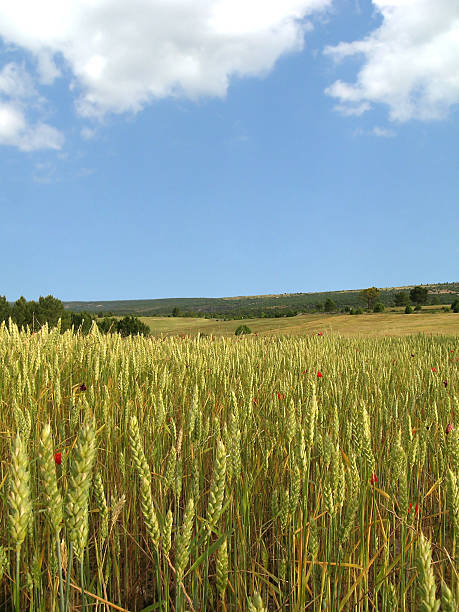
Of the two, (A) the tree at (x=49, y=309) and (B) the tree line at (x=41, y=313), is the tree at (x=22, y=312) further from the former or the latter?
(A) the tree at (x=49, y=309)

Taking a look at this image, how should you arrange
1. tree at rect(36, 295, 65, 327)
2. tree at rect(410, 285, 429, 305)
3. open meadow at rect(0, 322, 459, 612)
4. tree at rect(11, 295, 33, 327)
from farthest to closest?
1. tree at rect(410, 285, 429, 305)
2. tree at rect(36, 295, 65, 327)
3. tree at rect(11, 295, 33, 327)
4. open meadow at rect(0, 322, 459, 612)

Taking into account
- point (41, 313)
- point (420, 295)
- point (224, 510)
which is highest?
point (420, 295)

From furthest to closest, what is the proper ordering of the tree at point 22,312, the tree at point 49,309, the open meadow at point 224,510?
the tree at point 49,309
the tree at point 22,312
the open meadow at point 224,510

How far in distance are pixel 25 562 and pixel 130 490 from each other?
1.48ft

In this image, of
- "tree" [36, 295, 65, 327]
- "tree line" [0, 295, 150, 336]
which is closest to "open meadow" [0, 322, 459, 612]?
"tree line" [0, 295, 150, 336]

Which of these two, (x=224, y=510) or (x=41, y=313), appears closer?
(x=224, y=510)

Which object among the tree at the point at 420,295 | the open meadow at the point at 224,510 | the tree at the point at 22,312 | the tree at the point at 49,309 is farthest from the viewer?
the tree at the point at 420,295

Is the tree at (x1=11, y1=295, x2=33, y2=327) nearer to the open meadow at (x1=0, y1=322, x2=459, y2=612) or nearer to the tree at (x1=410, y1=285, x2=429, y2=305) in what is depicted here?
the open meadow at (x1=0, y1=322, x2=459, y2=612)

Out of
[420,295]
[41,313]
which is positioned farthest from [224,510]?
[420,295]

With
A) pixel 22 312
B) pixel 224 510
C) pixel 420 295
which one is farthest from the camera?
pixel 420 295

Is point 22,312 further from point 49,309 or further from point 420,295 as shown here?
point 420,295

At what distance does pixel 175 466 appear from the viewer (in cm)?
129

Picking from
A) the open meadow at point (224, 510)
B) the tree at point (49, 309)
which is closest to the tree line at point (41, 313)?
the tree at point (49, 309)

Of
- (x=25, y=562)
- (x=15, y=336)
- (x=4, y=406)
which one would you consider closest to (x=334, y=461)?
(x=25, y=562)
